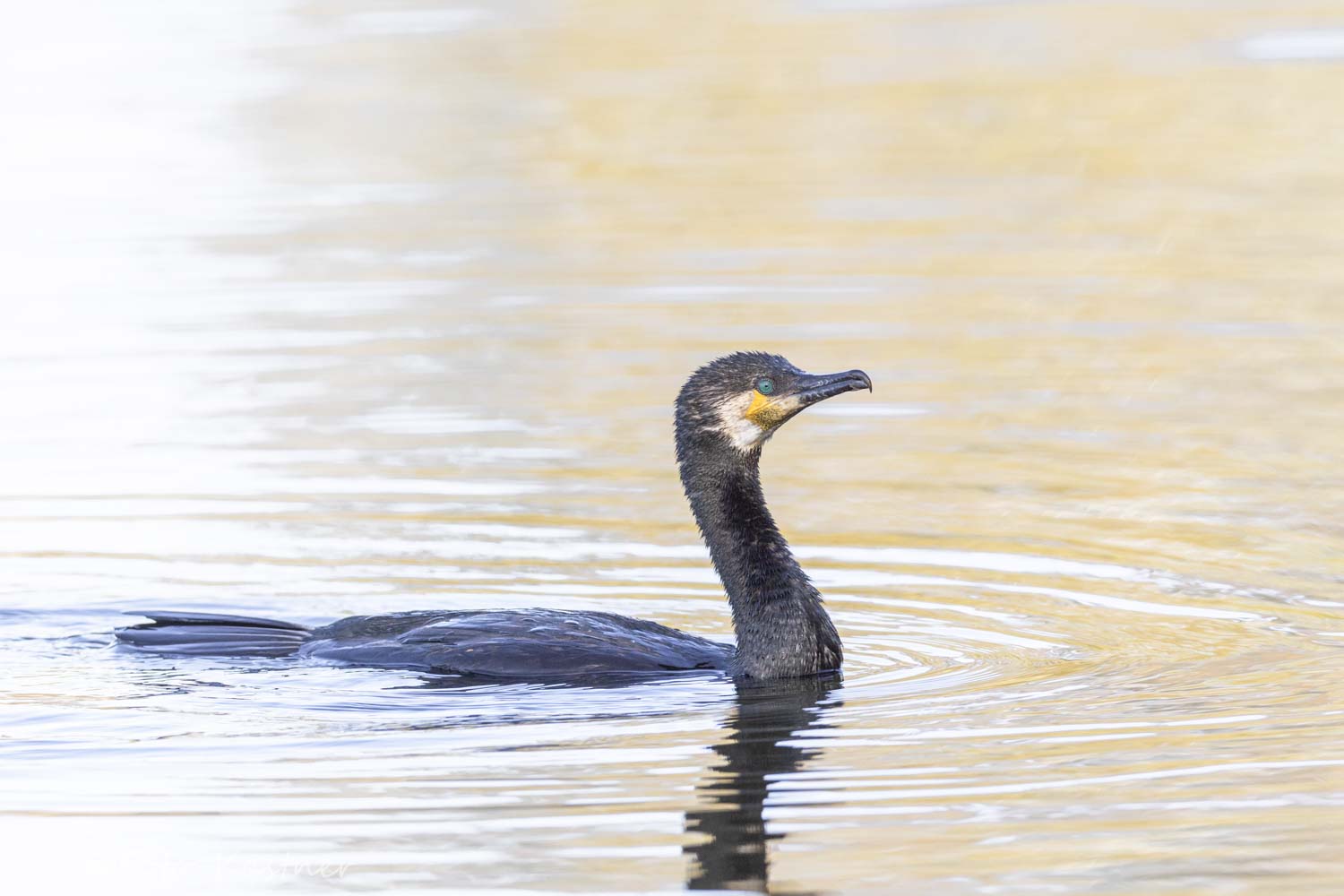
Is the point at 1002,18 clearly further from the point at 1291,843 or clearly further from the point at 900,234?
the point at 1291,843

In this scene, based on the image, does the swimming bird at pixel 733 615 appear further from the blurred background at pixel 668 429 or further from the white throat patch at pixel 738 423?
the blurred background at pixel 668 429

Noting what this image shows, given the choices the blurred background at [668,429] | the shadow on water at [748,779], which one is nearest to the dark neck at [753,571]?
the shadow on water at [748,779]

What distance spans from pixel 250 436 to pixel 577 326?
114 inches

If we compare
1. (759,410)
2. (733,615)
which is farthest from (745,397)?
(733,615)

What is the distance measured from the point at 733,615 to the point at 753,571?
8.2 inches

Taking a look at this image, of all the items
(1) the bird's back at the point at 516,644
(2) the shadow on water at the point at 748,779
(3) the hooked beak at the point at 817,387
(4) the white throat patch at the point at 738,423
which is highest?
(3) the hooked beak at the point at 817,387

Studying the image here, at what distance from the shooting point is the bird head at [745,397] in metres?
8.08

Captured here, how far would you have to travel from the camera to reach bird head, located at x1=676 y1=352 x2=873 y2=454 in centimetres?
808

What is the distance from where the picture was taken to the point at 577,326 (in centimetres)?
1423

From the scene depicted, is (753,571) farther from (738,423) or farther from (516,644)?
(516,644)

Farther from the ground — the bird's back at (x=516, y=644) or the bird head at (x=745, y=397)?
the bird head at (x=745, y=397)

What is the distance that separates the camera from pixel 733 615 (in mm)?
8242

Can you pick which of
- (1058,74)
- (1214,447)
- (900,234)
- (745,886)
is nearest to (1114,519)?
(1214,447)

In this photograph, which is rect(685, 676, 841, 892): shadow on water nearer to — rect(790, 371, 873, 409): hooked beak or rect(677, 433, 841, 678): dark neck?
rect(677, 433, 841, 678): dark neck
